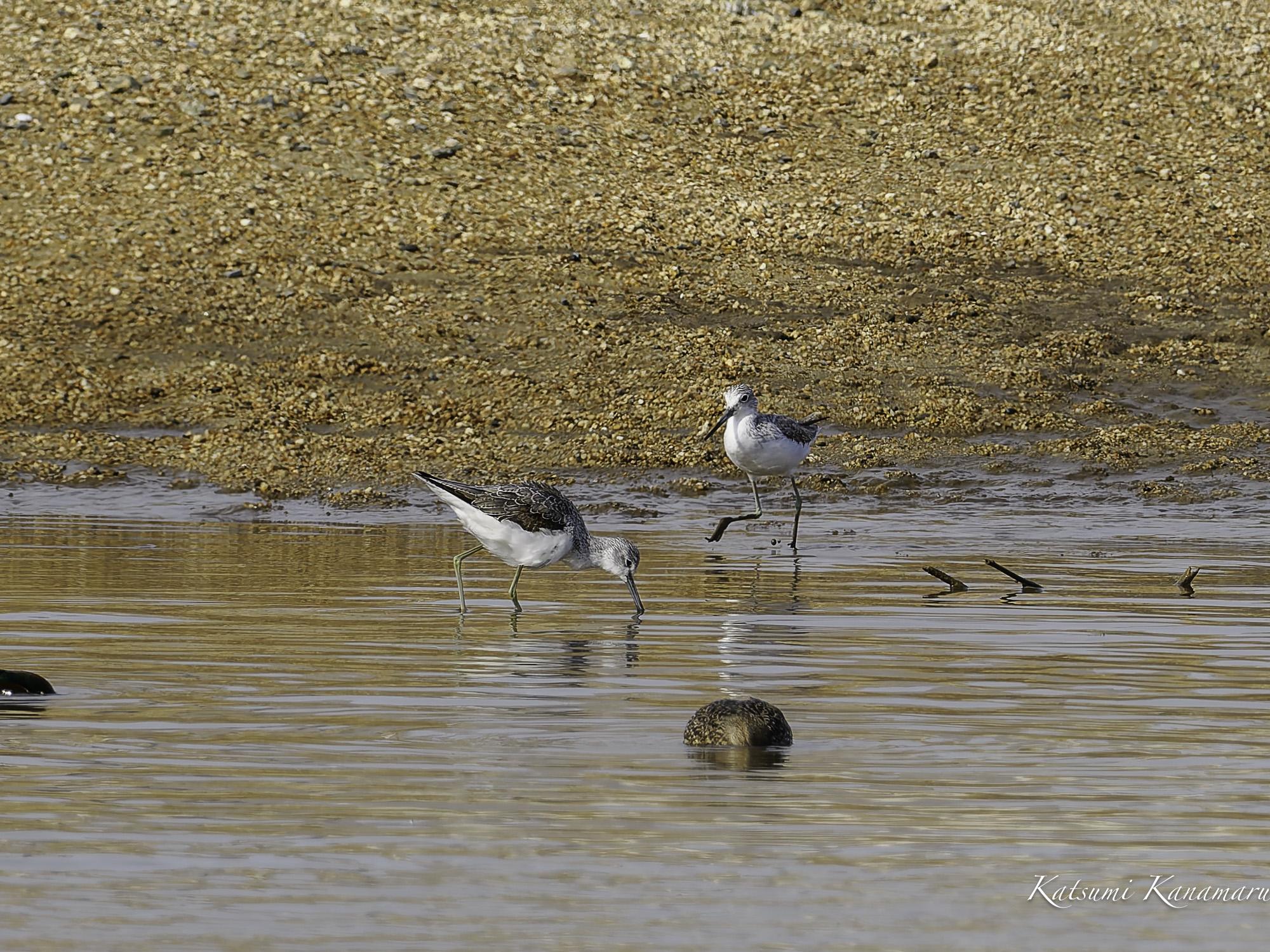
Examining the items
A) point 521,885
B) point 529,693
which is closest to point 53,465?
point 529,693

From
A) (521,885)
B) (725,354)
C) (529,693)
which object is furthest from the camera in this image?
(725,354)

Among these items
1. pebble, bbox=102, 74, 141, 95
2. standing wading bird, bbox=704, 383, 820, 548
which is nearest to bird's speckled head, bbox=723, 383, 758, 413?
standing wading bird, bbox=704, 383, 820, 548

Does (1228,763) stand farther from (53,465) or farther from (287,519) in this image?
(53,465)

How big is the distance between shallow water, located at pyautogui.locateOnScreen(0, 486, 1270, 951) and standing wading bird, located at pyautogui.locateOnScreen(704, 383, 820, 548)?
3.16m

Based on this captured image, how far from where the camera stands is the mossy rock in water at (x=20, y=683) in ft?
26.3

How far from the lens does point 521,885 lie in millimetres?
5430

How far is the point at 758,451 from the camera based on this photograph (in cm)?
1648

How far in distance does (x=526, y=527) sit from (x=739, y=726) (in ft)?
14.9

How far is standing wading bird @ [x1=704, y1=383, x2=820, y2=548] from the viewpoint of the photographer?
16.5m

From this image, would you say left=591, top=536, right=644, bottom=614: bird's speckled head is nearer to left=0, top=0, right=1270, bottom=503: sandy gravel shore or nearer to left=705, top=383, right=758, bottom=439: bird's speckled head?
left=705, top=383, right=758, bottom=439: bird's speckled head

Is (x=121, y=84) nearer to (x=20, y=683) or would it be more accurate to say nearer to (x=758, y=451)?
(x=758, y=451)

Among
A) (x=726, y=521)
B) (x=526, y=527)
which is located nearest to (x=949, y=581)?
(x=526, y=527)

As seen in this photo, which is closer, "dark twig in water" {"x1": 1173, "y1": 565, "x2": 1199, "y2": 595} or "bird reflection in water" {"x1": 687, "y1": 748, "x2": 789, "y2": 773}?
"bird reflection in water" {"x1": 687, "y1": 748, "x2": 789, "y2": 773}

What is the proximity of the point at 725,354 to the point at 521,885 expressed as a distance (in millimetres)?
15952
